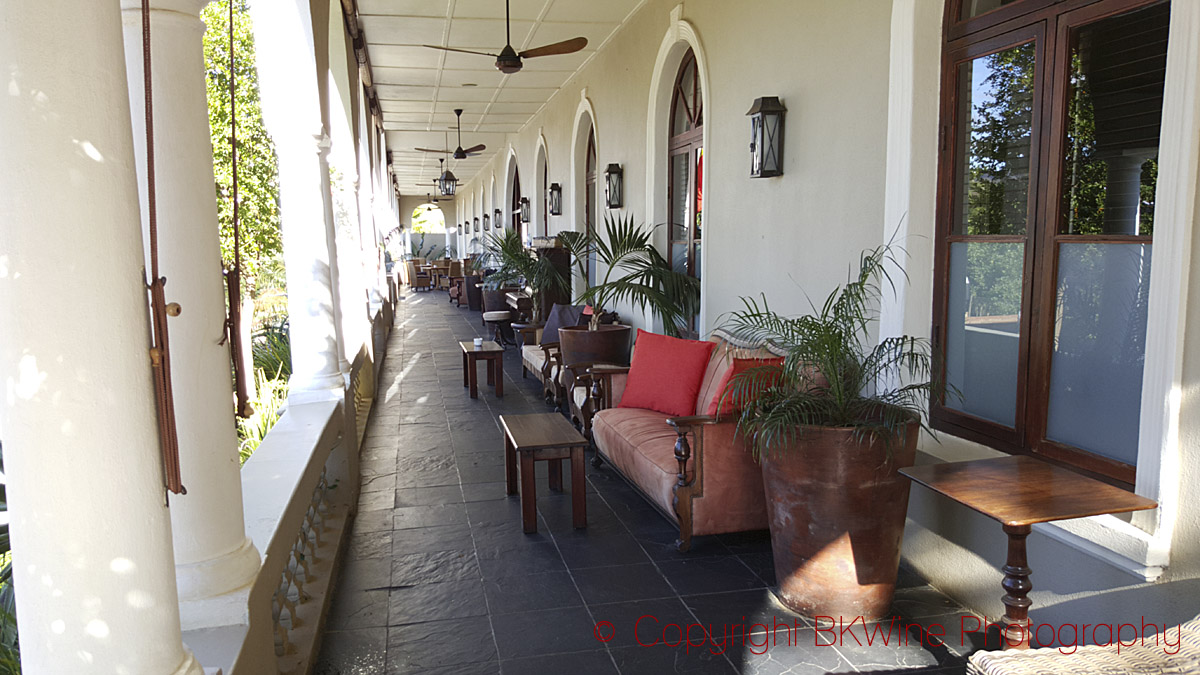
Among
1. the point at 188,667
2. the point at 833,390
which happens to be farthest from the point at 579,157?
the point at 188,667

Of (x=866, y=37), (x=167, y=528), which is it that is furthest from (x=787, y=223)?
(x=167, y=528)

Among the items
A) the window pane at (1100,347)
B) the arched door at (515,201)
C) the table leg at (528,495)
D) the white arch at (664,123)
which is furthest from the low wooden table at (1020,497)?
the arched door at (515,201)

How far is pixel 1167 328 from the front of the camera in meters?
2.35

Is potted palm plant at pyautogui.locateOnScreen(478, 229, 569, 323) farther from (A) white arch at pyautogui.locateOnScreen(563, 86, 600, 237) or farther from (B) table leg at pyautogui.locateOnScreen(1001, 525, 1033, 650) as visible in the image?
(B) table leg at pyautogui.locateOnScreen(1001, 525, 1033, 650)

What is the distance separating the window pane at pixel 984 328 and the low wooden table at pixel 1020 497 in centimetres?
52

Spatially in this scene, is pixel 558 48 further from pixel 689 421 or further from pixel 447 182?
pixel 447 182

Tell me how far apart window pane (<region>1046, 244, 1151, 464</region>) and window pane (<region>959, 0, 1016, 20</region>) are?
1026 mm

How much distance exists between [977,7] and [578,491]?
2.73 metres

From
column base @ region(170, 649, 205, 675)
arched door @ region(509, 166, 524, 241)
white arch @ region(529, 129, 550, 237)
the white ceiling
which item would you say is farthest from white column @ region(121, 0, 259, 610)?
arched door @ region(509, 166, 524, 241)

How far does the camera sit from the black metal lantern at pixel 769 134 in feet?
15.1

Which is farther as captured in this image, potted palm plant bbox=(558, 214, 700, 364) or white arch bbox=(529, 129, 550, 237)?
white arch bbox=(529, 129, 550, 237)

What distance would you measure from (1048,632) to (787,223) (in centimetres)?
249

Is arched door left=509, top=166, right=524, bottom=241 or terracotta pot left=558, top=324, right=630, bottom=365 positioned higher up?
arched door left=509, top=166, right=524, bottom=241

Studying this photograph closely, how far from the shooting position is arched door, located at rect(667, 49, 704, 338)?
6367mm
